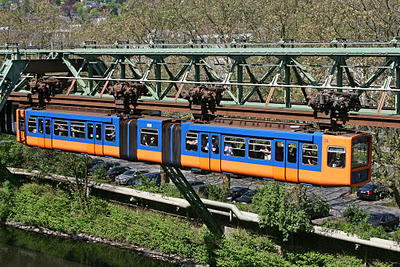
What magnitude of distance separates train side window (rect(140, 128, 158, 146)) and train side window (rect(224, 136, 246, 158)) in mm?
3559

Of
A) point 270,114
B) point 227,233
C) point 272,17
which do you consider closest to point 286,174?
point 270,114

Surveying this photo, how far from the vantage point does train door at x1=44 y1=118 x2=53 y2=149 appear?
2991 centimetres

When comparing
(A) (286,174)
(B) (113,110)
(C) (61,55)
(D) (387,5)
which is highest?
(D) (387,5)

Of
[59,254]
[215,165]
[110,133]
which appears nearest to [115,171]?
[59,254]

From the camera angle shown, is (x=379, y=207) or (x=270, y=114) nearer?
(x=270, y=114)

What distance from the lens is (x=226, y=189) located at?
37531mm

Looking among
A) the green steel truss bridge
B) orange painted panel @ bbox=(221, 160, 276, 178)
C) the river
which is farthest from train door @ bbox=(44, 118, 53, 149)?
orange painted panel @ bbox=(221, 160, 276, 178)

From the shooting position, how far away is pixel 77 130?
28484mm

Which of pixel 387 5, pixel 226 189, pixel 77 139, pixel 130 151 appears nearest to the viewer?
pixel 130 151

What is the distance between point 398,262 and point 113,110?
15598 mm

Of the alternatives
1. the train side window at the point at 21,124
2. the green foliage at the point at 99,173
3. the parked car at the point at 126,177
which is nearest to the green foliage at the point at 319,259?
the parked car at the point at 126,177

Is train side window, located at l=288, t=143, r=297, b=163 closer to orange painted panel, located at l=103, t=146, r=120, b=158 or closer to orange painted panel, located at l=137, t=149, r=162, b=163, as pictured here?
orange painted panel, located at l=137, t=149, r=162, b=163

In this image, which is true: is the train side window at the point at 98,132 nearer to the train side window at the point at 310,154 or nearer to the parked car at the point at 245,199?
the train side window at the point at 310,154

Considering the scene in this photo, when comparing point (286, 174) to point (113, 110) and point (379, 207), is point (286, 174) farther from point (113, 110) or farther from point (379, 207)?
point (379, 207)
